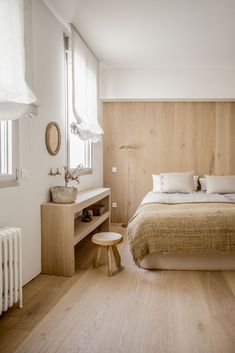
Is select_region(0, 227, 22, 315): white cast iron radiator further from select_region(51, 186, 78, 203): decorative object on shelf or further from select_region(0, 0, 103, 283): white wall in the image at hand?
select_region(51, 186, 78, 203): decorative object on shelf

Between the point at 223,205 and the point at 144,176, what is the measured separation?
1961 millimetres

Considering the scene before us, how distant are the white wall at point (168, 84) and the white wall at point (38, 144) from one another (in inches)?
66.7

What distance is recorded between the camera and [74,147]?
4098 millimetres

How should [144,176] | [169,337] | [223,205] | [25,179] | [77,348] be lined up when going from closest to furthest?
[77,348]
[169,337]
[25,179]
[223,205]
[144,176]

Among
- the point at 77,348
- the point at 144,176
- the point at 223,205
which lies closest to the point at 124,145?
the point at 144,176

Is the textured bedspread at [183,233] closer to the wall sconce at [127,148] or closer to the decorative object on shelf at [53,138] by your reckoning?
the decorative object on shelf at [53,138]

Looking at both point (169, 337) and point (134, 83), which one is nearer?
point (169, 337)

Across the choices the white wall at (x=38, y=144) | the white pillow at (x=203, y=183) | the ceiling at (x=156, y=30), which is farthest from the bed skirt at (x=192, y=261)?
the ceiling at (x=156, y=30)

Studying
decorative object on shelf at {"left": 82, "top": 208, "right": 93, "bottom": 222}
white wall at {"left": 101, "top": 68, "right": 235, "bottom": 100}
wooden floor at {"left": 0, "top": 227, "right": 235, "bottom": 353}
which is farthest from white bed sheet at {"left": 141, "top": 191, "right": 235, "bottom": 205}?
white wall at {"left": 101, "top": 68, "right": 235, "bottom": 100}

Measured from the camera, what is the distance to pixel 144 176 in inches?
209

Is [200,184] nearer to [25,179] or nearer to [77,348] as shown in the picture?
[25,179]

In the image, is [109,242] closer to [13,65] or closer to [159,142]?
[13,65]

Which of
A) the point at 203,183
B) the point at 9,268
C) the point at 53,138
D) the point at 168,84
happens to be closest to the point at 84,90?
Result: the point at 53,138

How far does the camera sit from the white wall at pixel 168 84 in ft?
15.9
